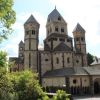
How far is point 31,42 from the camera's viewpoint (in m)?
69.8

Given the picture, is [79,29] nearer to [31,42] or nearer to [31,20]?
[31,20]

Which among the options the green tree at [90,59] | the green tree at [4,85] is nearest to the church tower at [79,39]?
the green tree at [90,59]

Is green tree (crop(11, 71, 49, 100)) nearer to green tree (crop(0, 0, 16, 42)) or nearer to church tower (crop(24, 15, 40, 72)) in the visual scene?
green tree (crop(0, 0, 16, 42))

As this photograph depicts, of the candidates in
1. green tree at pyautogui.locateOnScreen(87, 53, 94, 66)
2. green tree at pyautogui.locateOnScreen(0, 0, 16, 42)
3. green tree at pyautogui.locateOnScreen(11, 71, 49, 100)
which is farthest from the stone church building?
green tree at pyautogui.locateOnScreen(0, 0, 16, 42)

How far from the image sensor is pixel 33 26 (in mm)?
71188

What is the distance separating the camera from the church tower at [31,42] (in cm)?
6819

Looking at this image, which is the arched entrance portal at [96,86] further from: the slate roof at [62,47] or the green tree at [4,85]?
the green tree at [4,85]

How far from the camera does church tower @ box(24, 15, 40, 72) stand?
224 ft

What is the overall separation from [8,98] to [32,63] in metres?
37.2

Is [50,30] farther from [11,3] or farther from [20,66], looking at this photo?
[11,3]

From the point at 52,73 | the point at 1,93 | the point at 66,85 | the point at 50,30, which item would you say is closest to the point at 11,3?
the point at 1,93

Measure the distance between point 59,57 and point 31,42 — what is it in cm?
862

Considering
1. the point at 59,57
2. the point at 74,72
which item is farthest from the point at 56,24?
the point at 74,72

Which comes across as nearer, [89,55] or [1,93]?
[1,93]
